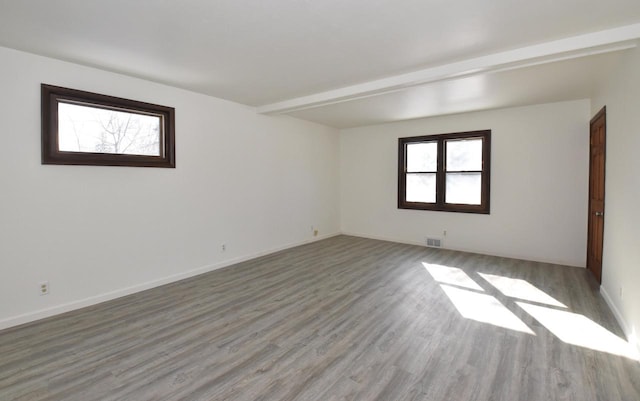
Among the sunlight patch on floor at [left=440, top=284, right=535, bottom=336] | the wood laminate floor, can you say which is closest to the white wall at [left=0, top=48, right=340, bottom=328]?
the wood laminate floor

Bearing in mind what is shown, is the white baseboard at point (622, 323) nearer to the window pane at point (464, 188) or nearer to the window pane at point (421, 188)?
the window pane at point (464, 188)

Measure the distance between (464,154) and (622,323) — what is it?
3540mm

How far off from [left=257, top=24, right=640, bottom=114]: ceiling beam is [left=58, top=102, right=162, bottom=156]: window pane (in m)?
2.39

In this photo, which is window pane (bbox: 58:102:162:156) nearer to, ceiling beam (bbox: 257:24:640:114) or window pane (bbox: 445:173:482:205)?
ceiling beam (bbox: 257:24:640:114)

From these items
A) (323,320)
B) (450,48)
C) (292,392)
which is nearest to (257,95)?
(450,48)

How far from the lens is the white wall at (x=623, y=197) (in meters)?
2.52

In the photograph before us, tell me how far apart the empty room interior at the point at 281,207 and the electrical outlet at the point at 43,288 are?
0.03 meters

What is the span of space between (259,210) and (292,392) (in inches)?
144

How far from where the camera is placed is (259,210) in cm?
535

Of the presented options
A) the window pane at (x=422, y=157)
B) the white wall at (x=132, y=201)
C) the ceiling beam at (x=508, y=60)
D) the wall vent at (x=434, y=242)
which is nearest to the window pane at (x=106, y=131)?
the white wall at (x=132, y=201)

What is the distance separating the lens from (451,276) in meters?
4.25

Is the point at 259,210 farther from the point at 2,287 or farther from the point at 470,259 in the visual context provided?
the point at 470,259

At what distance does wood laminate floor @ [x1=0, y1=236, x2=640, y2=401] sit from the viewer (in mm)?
2010

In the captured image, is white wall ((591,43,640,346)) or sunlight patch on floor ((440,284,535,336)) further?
sunlight patch on floor ((440,284,535,336))
